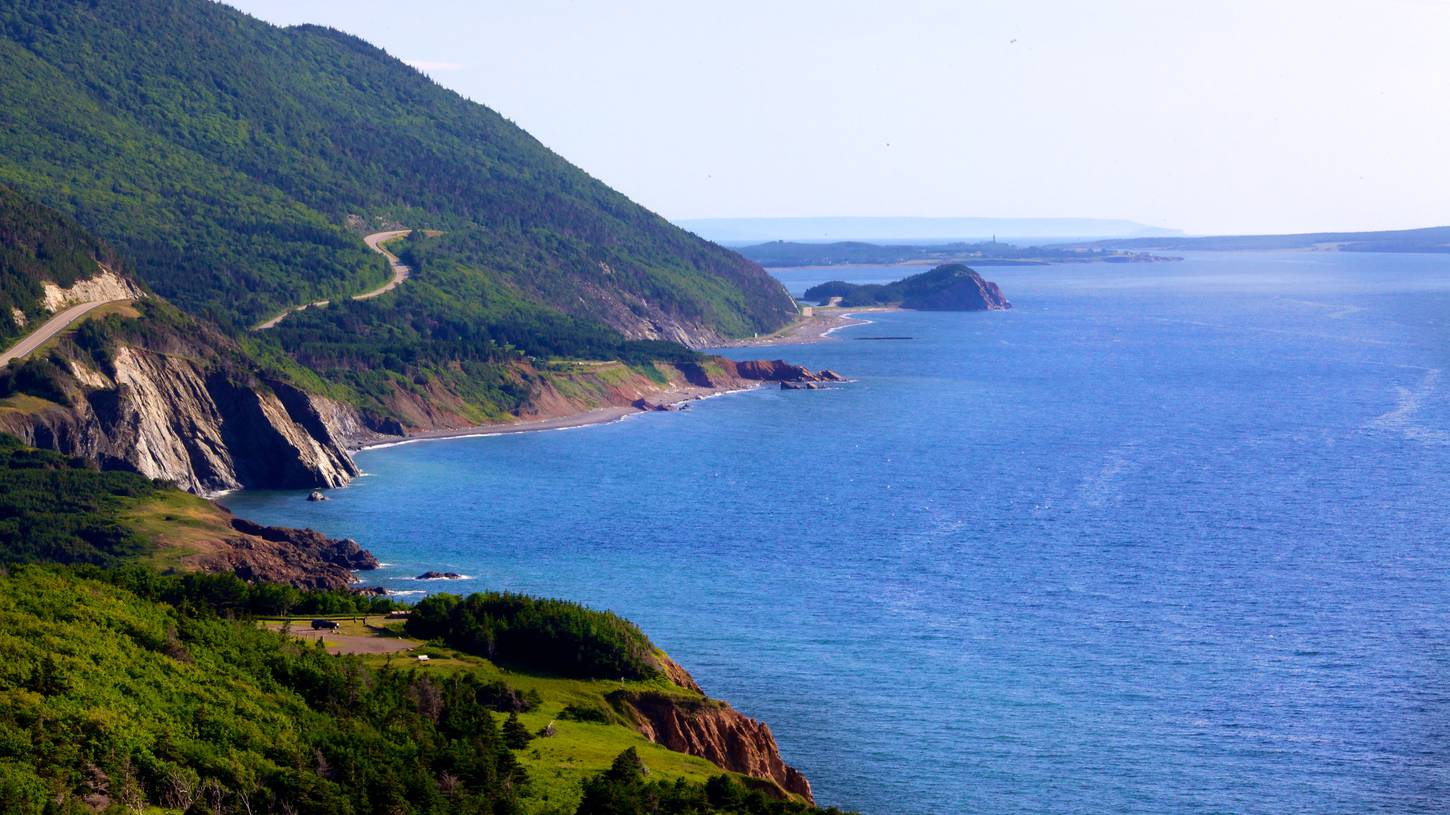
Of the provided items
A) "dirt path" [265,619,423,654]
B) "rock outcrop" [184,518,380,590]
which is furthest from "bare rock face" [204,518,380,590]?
"dirt path" [265,619,423,654]

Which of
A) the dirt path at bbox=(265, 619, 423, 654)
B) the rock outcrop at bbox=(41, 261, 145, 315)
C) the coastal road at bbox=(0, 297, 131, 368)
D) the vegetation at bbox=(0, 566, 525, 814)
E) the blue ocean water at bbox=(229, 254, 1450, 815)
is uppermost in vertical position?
the rock outcrop at bbox=(41, 261, 145, 315)

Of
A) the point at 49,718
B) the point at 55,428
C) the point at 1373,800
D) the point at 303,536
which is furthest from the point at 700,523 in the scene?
the point at 49,718

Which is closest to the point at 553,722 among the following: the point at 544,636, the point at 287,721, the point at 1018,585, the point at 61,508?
the point at 544,636

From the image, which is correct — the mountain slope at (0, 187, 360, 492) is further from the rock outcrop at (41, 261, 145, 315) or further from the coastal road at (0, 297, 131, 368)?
the coastal road at (0, 297, 131, 368)

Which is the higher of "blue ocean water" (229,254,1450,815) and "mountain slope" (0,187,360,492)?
"mountain slope" (0,187,360,492)

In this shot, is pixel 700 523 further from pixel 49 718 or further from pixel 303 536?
pixel 49 718

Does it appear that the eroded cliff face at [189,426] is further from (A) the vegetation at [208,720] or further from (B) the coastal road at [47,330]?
(A) the vegetation at [208,720]

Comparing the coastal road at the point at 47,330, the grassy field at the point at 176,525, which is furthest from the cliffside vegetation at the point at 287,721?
the coastal road at the point at 47,330
